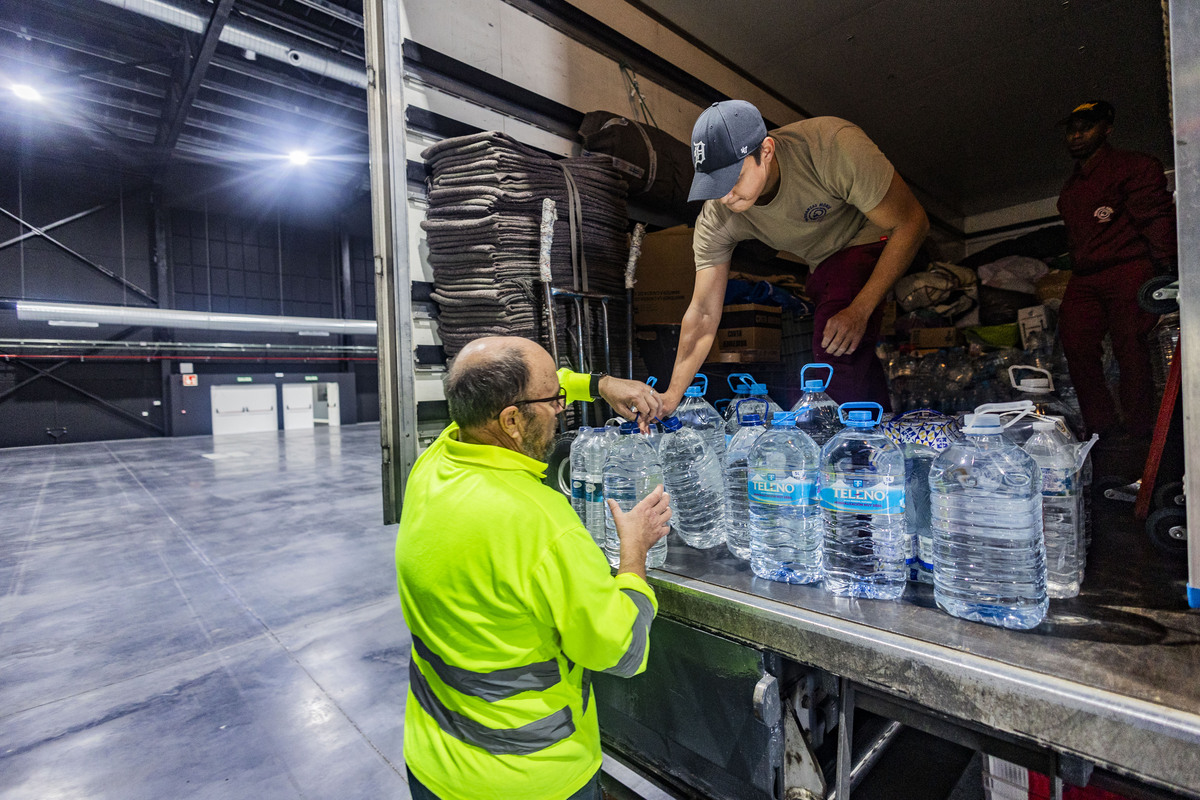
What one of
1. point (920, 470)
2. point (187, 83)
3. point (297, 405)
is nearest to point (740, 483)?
point (920, 470)

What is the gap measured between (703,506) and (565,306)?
4.53 ft

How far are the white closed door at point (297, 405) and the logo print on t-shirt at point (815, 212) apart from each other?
18.6 metres

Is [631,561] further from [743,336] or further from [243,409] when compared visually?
[243,409]

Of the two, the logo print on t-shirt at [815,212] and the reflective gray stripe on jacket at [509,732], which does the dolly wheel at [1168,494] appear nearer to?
the logo print on t-shirt at [815,212]

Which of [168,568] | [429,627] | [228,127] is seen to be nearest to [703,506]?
[429,627]

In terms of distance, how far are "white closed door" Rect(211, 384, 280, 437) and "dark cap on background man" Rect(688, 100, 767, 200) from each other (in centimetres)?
1799

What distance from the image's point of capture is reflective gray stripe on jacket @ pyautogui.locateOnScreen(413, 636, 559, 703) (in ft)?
3.70

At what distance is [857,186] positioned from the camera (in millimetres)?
2049

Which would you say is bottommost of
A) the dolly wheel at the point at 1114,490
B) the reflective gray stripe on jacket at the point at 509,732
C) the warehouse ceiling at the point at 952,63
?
the reflective gray stripe on jacket at the point at 509,732

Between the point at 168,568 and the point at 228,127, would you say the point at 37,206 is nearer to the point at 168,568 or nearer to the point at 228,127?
the point at 228,127

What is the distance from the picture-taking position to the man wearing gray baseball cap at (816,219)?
1.93 metres

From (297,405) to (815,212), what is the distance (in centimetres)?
1887

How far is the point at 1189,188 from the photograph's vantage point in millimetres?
869

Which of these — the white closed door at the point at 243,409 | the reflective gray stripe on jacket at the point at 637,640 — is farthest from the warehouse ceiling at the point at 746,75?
the white closed door at the point at 243,409
